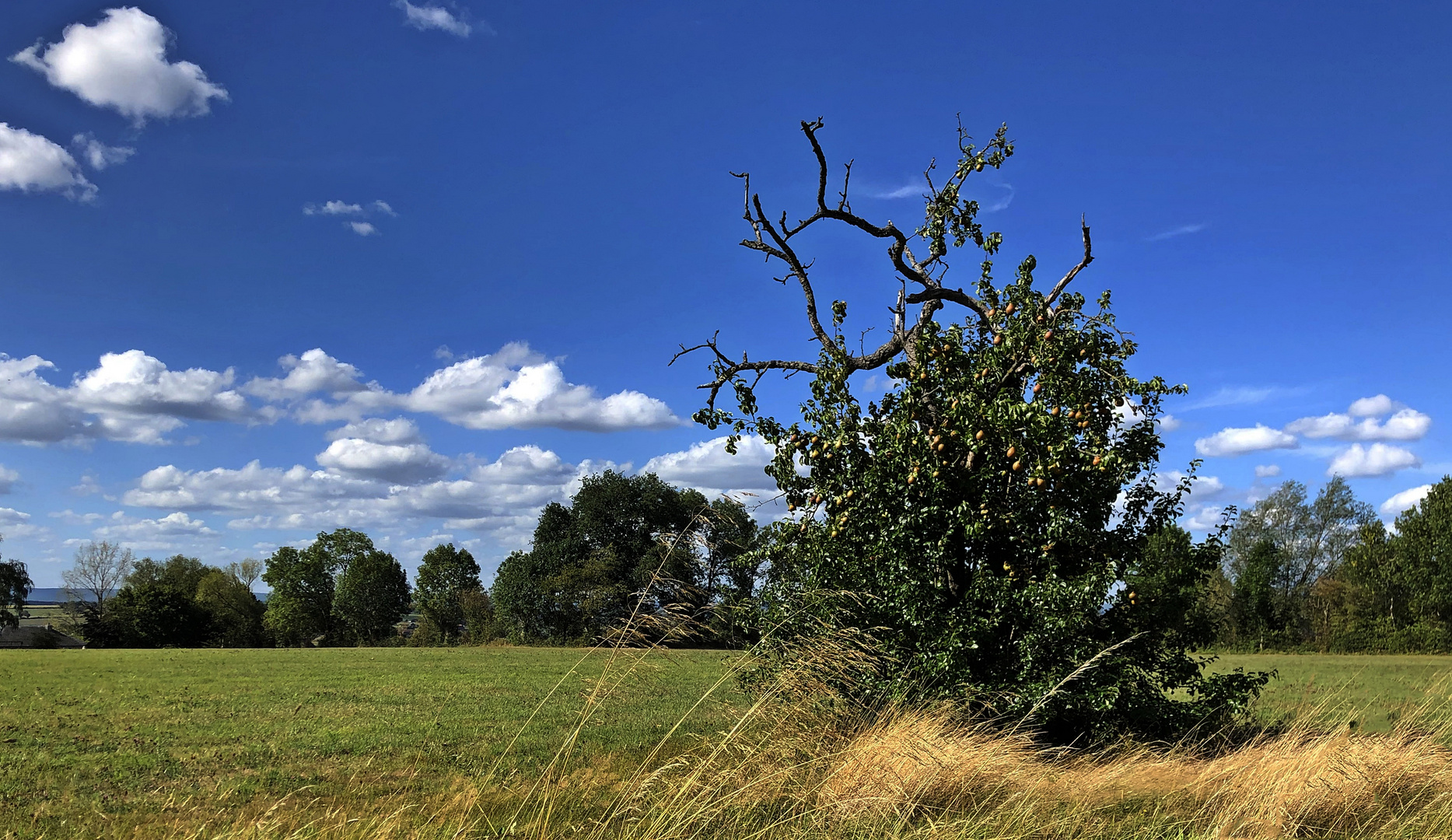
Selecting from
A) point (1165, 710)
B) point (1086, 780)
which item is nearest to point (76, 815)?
point (1086, 780)

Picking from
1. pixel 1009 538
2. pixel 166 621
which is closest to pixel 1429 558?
pixel 1009 538

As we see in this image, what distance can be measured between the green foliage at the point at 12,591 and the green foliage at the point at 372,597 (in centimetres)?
2143

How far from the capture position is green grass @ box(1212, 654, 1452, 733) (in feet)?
38.3

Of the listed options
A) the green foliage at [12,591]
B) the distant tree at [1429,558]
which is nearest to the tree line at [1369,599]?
the distant tree at [1429,558]

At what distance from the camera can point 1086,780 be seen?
698 centimetres

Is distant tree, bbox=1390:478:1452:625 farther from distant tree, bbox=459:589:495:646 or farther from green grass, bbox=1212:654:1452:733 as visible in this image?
distant tree, bbox=459:589:495:646

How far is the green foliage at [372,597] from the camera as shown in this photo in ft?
214

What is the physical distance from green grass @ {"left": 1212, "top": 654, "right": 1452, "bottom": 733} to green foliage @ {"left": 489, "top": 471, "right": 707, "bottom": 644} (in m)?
28.1

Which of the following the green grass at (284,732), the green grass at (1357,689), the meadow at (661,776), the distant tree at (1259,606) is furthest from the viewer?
the distant tree at (1259,606)

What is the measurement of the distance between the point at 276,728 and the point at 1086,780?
38.8 feet

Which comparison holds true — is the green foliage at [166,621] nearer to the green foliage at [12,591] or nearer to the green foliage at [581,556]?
the green foliage at [12,591]

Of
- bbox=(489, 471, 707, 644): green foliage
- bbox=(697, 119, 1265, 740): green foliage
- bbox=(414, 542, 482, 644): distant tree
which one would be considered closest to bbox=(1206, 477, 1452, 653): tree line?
bbox=(489, 471, 707, 644): green foliage

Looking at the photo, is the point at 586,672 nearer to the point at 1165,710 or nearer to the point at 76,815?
the point at 76,815

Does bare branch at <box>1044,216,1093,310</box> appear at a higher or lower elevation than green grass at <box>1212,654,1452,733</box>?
higher
